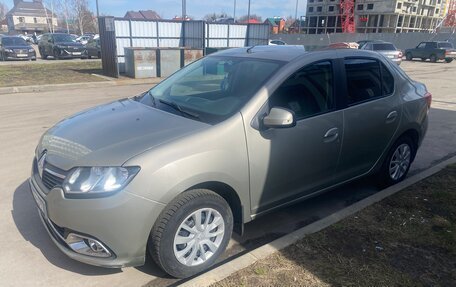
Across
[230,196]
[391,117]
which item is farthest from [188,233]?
[391,117]

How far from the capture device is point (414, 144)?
15.5ft

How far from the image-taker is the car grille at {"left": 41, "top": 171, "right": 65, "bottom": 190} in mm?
2596

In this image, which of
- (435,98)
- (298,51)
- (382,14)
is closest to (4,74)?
(298,51)

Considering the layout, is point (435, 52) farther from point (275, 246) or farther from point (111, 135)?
point (111, 135)

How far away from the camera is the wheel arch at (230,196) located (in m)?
2.75

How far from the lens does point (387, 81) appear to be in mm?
Answer: 4207

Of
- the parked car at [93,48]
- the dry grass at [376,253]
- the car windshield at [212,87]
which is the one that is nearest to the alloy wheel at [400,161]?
the dry grass at [376,253]

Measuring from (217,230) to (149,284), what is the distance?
2.13ft

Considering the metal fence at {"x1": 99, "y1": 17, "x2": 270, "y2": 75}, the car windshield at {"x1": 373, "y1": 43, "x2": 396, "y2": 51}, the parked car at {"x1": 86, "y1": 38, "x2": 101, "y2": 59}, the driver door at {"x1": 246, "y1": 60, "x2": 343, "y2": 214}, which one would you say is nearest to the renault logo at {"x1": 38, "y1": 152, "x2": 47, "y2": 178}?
the driver door at {"x1": 246, "y1": 60, "x2": 343, "y2": 214}

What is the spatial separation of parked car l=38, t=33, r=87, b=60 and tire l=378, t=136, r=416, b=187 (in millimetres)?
24230

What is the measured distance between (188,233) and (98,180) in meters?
0.77

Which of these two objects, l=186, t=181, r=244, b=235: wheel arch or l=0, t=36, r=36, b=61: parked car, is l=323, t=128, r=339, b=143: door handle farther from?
l=0, t=36, r=36, b=61: parked car

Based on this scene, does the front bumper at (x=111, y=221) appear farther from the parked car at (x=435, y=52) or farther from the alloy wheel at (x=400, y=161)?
the parked car at (x=435, y=52)

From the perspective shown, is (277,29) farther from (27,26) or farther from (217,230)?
(217,230)
